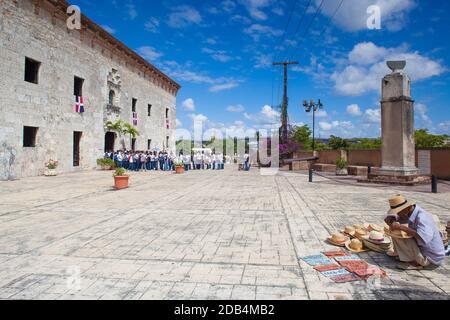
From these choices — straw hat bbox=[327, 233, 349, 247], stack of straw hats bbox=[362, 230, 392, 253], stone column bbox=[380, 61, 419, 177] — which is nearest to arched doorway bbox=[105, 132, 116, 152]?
stone column bbox=[380, 61, 419, 177]

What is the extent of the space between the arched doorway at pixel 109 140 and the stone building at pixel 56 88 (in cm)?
5

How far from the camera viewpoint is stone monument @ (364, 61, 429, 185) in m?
14.4

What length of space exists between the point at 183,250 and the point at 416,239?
131 inches

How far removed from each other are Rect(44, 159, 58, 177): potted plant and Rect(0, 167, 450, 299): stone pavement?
840cm

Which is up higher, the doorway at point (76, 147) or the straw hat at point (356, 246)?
the doorway at point (76, 147)

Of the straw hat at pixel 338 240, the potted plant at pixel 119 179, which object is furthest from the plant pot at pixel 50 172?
the straw hat at pixel 338 240

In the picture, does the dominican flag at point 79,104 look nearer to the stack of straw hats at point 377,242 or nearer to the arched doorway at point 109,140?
the arched doorway at point 109,140

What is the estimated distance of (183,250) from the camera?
4.96m

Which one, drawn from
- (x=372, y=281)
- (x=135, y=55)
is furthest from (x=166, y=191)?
(x=135, y=55)

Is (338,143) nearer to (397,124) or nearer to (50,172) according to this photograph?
(397,124)

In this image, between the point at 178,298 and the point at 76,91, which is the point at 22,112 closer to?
the point at 76,91

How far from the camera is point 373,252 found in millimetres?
4922

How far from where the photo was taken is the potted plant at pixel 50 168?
17422 millimetres

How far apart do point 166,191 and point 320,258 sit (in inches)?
324
